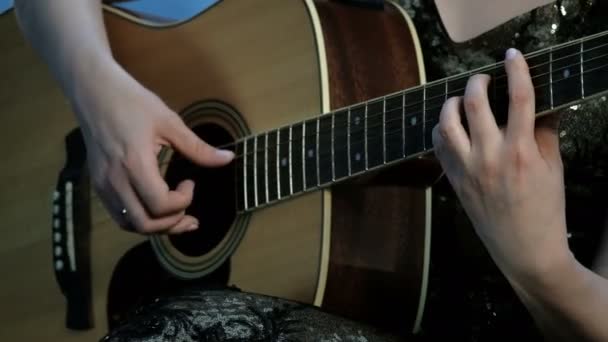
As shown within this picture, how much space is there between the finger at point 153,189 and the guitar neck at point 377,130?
0.23 ft

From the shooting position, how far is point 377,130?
81 centimetres

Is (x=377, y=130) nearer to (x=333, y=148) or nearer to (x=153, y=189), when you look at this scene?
(x=333, y=148)

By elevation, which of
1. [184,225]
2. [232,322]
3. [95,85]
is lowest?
[232,322]

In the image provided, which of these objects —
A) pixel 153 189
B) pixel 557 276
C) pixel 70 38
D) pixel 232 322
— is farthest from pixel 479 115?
pixel 70 38

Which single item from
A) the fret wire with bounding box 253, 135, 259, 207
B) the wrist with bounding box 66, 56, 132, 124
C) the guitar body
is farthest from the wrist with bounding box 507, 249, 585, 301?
the wrist with bounding box 66, 56, 132, 124

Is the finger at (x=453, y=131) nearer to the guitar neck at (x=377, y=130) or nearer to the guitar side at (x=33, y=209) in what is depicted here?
the guitar neck at (x=377, y=130)

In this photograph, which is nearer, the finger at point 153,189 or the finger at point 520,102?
the finger at point 520,102

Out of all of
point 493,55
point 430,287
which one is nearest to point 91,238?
point 430,287

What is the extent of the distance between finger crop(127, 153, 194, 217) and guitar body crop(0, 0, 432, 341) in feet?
0.22

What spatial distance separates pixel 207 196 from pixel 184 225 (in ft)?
0.19

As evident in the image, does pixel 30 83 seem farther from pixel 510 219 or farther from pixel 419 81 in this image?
pixel 510 219

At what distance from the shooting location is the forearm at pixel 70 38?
96 cm

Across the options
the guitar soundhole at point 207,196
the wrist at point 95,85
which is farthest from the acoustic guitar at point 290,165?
the wrist at point 95,85

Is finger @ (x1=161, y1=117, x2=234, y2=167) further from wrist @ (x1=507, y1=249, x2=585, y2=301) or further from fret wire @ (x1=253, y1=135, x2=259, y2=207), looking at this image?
wrist @ (x1=507, y1=249, x2=585, y2=301)
